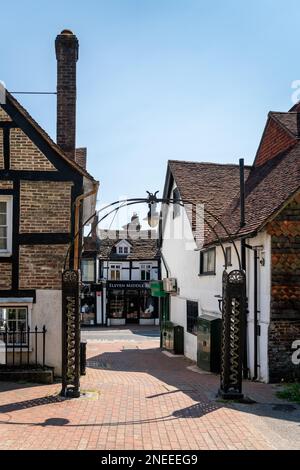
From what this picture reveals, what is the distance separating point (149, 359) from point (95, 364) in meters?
2.94

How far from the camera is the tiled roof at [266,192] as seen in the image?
43.5 feet

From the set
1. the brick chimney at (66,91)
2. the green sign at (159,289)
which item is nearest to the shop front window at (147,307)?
the green sign at (159,289)

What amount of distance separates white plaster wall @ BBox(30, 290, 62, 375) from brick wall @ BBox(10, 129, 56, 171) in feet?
10.2

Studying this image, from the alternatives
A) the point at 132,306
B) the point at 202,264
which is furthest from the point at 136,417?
the point at 132,306

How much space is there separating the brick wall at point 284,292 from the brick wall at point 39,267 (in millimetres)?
5359

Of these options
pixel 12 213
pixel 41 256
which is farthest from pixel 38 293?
pixel 12 213

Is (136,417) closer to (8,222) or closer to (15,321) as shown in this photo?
(15,321)

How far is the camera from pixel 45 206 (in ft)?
42.1

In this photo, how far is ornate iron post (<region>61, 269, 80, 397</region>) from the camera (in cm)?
1041

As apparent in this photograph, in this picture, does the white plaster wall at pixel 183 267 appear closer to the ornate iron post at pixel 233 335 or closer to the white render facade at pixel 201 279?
the white render facade at pixel 201 279

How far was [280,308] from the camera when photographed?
12.7 metres

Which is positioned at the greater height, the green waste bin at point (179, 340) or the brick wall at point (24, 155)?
the brick wall at point (24, 155)

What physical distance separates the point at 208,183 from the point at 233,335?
11.6m

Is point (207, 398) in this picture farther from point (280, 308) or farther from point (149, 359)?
point (149, 359)
